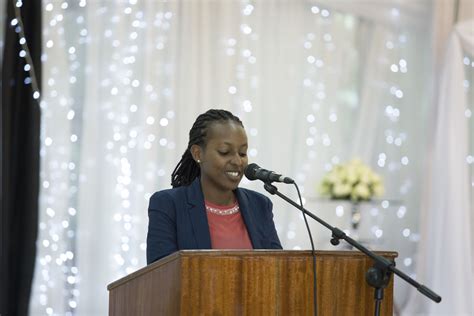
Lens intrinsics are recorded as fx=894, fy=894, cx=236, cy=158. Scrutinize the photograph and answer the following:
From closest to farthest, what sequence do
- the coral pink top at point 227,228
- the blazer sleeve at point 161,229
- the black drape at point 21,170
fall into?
the blazer sleeve at point 161,229 < the coral pink top at point 227,228 < the black drape at point 21,170

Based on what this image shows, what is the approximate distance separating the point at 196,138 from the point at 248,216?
13.9 inches

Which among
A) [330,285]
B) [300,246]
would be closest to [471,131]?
[300,246]

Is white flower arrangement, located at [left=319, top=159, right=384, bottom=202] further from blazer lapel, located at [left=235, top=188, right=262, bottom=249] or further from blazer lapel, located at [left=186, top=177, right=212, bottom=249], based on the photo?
blazer lapel, located at [left=186, top=177, right=212, bottom=249]

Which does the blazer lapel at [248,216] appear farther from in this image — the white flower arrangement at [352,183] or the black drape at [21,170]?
the white flower arrangement at [352,183]

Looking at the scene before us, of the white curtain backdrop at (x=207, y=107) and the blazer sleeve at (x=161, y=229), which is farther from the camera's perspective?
the white curtain backdrop at (x=207, y=107)

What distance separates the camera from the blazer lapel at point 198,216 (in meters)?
3.14

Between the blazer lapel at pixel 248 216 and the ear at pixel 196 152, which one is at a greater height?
the ear at pixel 196 152

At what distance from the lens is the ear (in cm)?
334

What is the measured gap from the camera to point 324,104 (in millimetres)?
6574

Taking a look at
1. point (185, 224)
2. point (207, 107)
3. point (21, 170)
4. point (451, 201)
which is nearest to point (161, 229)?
point (185, 224)

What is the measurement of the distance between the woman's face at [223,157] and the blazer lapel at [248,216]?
0.08 meters

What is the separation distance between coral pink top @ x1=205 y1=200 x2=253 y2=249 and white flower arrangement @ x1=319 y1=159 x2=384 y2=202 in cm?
288

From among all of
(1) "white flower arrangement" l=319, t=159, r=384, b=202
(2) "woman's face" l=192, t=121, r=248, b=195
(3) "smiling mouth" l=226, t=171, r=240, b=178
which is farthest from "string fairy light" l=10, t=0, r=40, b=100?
(3) "smiling mouth" l=226, t=171, r=240, b=178

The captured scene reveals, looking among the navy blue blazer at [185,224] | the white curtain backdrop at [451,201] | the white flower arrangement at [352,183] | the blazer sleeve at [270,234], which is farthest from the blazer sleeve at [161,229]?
the white curtain backdrop at [451,201]
